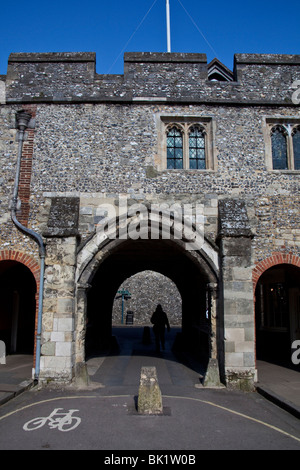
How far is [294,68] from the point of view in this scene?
8.70 meters

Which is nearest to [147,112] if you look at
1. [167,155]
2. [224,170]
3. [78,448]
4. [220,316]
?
[167,155]

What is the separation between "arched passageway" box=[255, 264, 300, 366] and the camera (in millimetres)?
10367

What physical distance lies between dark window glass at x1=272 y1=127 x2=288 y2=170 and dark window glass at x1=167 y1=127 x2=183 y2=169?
2.24m

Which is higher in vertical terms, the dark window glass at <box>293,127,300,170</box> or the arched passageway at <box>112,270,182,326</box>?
the dark window glass at <box>293,127,300,170</box>

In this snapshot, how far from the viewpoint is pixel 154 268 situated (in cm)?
1371

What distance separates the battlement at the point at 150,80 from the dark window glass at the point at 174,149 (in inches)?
30.5

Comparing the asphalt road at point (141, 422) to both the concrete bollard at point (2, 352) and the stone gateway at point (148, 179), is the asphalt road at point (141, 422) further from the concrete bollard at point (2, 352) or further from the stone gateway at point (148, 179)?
the concrete bollard at point (2, 352)

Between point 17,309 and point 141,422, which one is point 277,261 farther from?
point 17,309

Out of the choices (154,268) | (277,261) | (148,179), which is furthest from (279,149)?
(154,268)

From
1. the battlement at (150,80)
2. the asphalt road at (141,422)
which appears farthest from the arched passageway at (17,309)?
the battlement at (150,80)

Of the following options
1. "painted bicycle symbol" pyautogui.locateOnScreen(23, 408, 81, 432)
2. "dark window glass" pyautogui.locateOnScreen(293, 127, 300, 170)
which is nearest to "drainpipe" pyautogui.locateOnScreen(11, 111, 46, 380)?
"painted bicycle symbol" pyautogui.locateOnScreen(23, 408, 81, 432)

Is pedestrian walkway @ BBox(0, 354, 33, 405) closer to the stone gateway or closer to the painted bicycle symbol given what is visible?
the stone gateway
